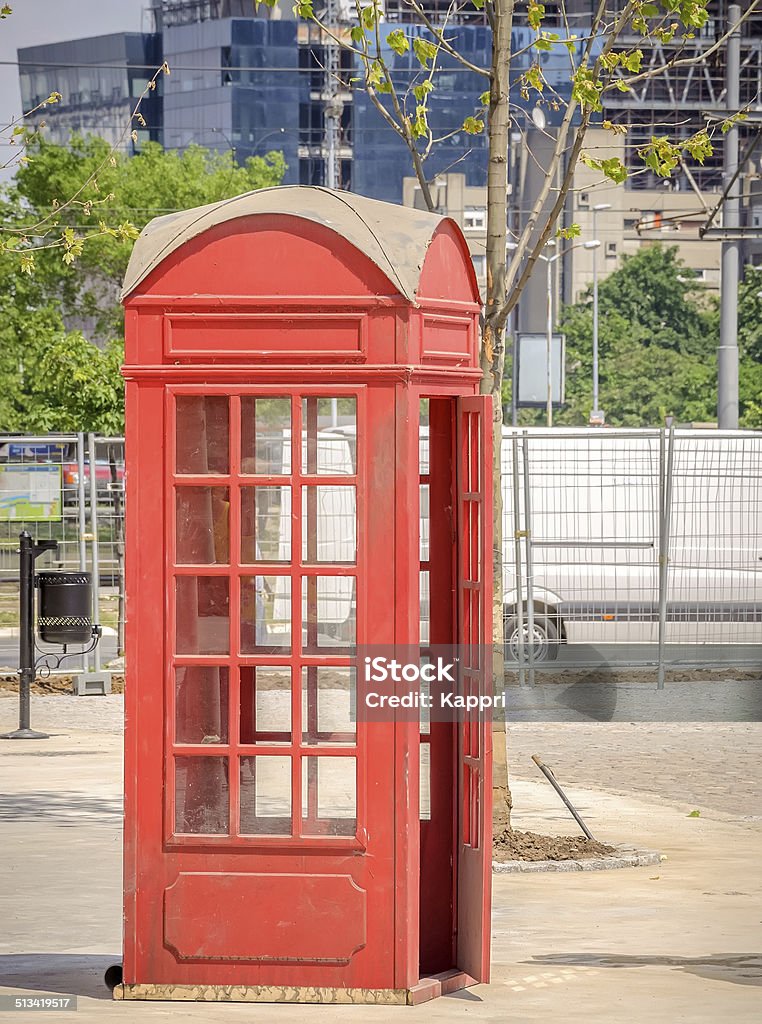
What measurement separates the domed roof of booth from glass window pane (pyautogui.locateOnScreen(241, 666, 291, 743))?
1.33 metres

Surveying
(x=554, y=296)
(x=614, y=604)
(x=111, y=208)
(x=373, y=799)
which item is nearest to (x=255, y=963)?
(x=373, y=799)

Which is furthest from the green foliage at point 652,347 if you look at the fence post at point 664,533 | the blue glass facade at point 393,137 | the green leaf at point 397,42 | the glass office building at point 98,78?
the green leaf at point 397,42

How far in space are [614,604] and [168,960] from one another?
11.6m

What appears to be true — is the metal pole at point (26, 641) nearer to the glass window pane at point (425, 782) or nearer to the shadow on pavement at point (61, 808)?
the shadow on pavement at point (61, 808)

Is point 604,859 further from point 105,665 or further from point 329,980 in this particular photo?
point 105,665

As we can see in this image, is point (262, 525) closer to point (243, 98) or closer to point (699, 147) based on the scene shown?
point (699, 147)

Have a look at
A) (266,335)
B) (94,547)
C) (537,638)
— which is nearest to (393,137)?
(94,547)

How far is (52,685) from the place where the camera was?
684 inches

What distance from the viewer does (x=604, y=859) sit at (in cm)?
878

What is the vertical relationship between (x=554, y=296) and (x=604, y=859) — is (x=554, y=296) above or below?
above

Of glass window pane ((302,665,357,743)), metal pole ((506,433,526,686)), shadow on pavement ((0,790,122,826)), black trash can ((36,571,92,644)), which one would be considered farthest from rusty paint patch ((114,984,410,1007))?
metal pole ((506,433,526,686))

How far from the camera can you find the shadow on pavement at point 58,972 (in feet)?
19.7

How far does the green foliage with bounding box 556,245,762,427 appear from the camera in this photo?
71375 mm

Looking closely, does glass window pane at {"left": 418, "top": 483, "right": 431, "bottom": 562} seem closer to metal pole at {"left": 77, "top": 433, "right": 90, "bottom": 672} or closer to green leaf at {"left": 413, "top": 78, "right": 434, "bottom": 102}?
green leaf at {"left": 413, "top": 78, "right": 434, "bottom": 102}
